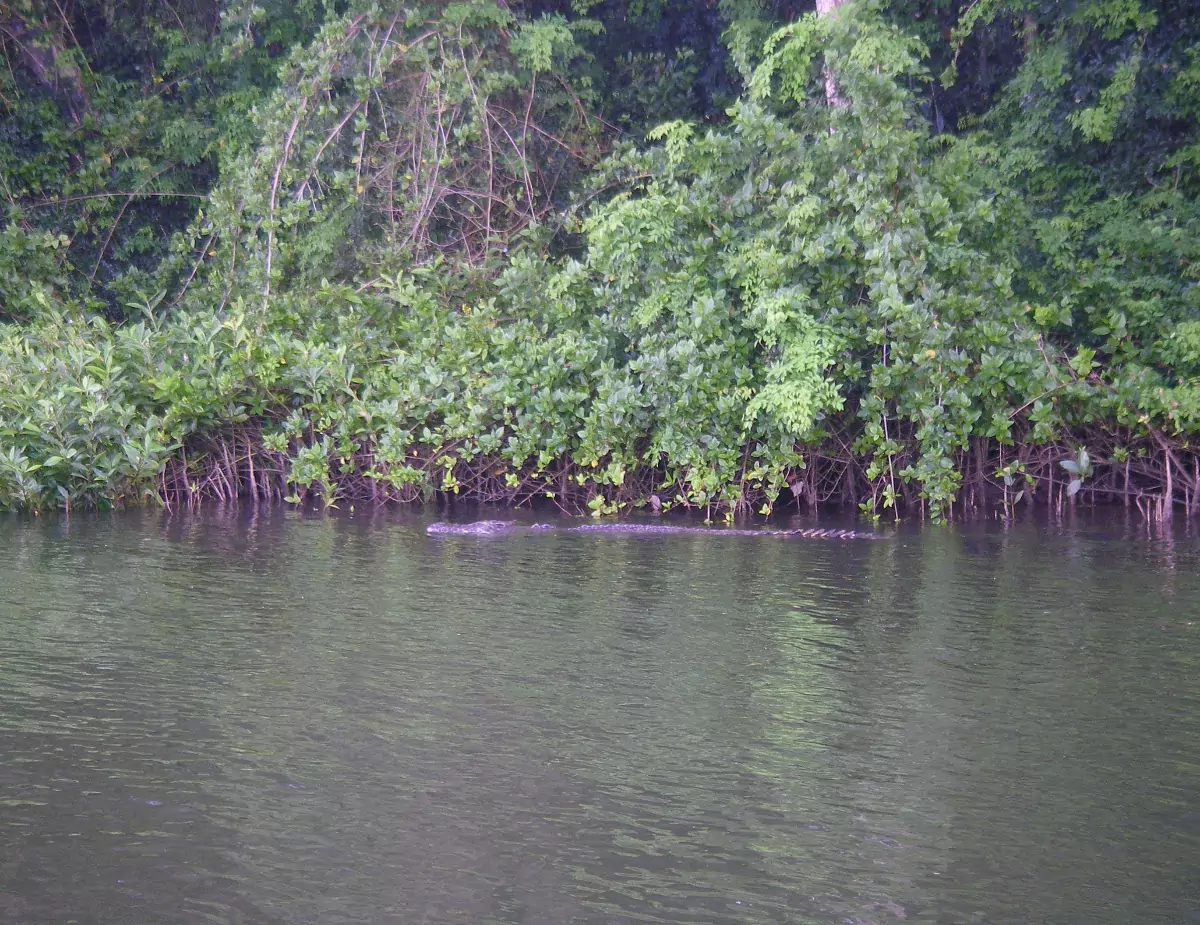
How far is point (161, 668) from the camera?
6.45 m

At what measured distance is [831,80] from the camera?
13.2 m

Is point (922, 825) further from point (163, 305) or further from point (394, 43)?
point (163, 305)

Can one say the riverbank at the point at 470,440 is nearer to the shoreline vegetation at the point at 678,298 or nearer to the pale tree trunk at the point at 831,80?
the shoreline vegetation at the point at 678,298

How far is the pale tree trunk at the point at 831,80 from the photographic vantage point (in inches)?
510

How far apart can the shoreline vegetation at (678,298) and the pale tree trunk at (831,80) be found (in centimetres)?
A: 4

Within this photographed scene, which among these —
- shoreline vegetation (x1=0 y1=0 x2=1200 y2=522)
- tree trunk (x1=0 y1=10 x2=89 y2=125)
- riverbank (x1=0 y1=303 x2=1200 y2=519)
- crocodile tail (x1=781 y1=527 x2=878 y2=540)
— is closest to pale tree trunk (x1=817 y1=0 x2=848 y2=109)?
shoreline vegetation (x1=0 y1=0 x2=1200 y2=522)

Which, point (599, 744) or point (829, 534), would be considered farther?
point (829, 534)

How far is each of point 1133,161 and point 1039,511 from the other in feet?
13.5

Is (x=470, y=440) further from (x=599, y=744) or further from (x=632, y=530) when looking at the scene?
(x=599, y=744)

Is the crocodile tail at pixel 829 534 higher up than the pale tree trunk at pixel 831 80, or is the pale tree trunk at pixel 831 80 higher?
the pale tree trunk at pixel 831 80

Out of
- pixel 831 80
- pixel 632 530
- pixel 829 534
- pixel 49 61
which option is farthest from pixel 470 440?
pixel 49 61

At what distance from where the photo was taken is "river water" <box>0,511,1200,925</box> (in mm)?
4133

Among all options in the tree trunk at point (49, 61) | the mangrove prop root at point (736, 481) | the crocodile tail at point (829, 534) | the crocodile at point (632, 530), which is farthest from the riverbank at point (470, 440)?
the tree trunk at point (49, 61)

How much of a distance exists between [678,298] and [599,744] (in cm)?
703
